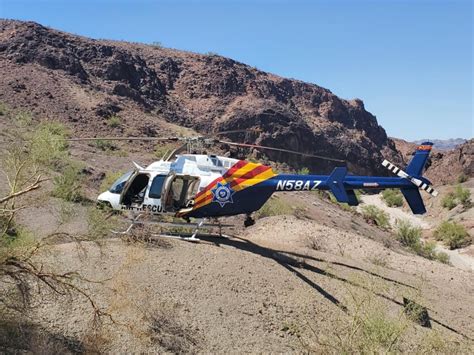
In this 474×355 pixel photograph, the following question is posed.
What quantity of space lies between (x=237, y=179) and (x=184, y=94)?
47.7 metres

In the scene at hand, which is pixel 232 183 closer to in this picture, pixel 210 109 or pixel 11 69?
pixel 11 69

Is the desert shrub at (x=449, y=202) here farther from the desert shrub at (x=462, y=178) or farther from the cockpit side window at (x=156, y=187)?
the cockpit side window at (x=156, y=187)

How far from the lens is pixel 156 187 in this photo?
43.9 feet

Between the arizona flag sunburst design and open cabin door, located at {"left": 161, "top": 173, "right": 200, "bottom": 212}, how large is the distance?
30 centimetres

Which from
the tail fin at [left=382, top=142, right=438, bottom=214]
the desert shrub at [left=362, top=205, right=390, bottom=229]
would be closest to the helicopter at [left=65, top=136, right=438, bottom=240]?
the tail fin at [left=382, top=142, right=438, bottom=214]

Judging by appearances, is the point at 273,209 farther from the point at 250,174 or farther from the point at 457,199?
the point at 457,199

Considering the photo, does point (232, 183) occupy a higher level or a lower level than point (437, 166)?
lower

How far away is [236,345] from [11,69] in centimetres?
3846

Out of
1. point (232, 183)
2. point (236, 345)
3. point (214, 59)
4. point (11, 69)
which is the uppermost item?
point (214, 59)

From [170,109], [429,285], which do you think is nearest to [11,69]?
[170,109]

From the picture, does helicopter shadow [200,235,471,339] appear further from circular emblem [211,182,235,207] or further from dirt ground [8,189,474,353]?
circular emblem [211,182,235,207]

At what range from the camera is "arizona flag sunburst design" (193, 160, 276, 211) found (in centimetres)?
1326

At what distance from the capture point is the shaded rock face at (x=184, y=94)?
133 feet

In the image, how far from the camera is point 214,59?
219 ft
